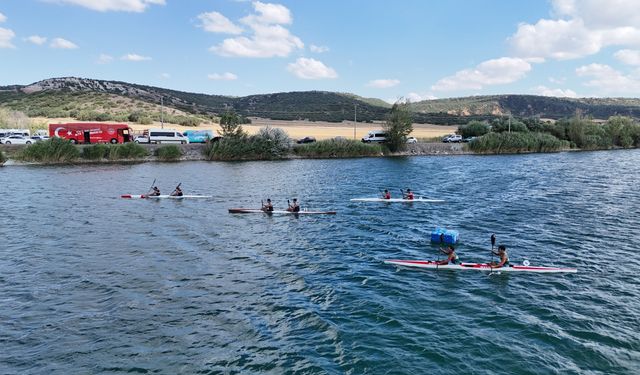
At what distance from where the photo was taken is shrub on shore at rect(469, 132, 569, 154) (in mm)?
98250

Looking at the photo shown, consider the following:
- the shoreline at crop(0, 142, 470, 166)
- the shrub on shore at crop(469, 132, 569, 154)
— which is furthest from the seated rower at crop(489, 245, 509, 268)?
the shrub on shore at crop(469, 132, 569, 154)

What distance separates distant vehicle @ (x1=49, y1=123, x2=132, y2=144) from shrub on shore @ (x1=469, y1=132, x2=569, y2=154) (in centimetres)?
6824

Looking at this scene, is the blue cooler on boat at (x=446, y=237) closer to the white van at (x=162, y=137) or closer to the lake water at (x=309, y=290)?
the lake water at (x=309, y=290)

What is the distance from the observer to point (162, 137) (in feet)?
282

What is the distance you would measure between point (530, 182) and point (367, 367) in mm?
48296

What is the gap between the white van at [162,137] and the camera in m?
85.5

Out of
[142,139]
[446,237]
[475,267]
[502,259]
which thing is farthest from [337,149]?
[502,259]

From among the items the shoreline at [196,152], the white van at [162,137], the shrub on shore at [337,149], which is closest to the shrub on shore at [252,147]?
the shoreline at [196,152]

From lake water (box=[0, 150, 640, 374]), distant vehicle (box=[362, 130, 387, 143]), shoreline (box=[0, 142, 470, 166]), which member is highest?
distant vehicle (box=[362, 130, 387, 143])

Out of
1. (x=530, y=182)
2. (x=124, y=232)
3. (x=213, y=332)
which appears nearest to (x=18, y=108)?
(x=124, y=232)

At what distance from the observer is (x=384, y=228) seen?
111ft

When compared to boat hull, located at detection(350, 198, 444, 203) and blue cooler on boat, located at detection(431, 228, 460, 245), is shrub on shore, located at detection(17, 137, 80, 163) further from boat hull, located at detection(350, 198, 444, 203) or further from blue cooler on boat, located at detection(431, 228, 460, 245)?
blue cooler on boat, located at detection(431, 228, 460, 245)

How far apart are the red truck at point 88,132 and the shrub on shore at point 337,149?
1216 inches

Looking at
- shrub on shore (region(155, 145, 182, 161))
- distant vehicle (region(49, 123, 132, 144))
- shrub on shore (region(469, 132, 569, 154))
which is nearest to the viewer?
shrub on shore (region(155, 145, 182, 161))
